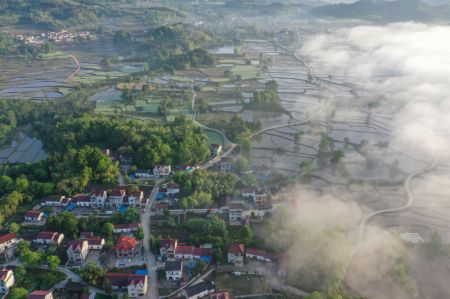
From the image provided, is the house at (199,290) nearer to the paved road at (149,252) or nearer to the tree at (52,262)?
the paved road at (149,252)

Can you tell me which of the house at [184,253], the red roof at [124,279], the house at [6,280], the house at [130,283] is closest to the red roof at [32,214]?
the house at [6,280]

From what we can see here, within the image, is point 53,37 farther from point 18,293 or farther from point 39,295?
point 39,295

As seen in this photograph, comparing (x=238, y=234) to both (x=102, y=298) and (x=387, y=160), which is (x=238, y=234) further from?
(x=387, y=160)

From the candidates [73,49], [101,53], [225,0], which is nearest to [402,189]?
[101,53]

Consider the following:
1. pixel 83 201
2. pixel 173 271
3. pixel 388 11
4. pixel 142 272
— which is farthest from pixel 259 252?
pixel 388 11

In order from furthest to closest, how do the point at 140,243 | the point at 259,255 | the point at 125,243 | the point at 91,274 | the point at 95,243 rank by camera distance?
the point at 140,243, the point at 95,243, the point at 125,243, the point at 259,255, the point at 91,274

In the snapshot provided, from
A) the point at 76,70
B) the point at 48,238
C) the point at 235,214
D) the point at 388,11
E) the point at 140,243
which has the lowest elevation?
the point at 140,243
